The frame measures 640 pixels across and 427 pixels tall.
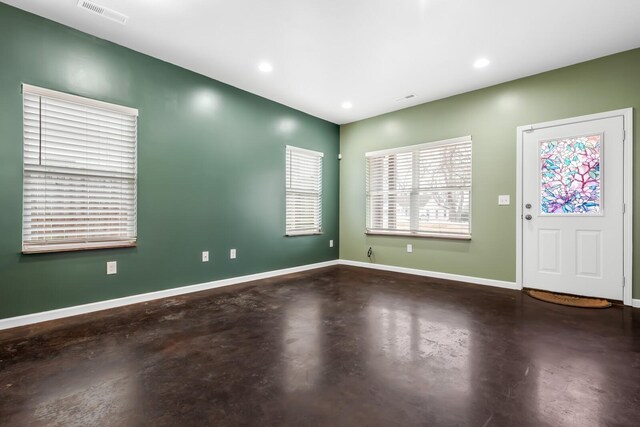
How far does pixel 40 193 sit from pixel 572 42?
5.49m

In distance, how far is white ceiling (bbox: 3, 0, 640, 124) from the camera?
257cm

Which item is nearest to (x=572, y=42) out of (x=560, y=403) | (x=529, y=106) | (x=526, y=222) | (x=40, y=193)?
(x=529, y=106)

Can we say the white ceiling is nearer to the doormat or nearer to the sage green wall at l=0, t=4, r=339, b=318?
the sage green wall at l=0, t=4, r=339, b=318

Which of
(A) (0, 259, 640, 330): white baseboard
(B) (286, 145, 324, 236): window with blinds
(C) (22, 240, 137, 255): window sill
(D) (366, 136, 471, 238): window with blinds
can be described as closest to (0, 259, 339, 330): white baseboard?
(A) (0, 259, 640, 330): white baseboard

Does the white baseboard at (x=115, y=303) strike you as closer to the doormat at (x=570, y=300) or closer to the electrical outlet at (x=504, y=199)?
the electrical outlet at (x=504, y=199)

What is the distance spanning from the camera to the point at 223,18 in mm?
2732

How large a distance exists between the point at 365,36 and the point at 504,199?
2.82 m

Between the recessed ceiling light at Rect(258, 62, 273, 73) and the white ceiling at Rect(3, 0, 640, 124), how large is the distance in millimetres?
75

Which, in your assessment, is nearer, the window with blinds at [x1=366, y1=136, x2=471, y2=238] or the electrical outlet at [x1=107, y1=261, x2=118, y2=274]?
the electrical outlet at [x1=107, y1=261, x2=118, y2=274]

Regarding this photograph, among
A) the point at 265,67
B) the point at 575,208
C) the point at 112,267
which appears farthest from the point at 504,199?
the point at 112,267

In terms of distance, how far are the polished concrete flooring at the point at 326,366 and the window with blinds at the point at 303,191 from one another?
2007mm

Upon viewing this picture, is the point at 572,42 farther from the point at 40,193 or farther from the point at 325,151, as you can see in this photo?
the point at 40,193

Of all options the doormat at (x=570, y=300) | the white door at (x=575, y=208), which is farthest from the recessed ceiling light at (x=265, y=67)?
the doormat at (x=570, y=300)

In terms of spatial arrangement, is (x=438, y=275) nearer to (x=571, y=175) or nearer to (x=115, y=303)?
(x=571, y=175)
